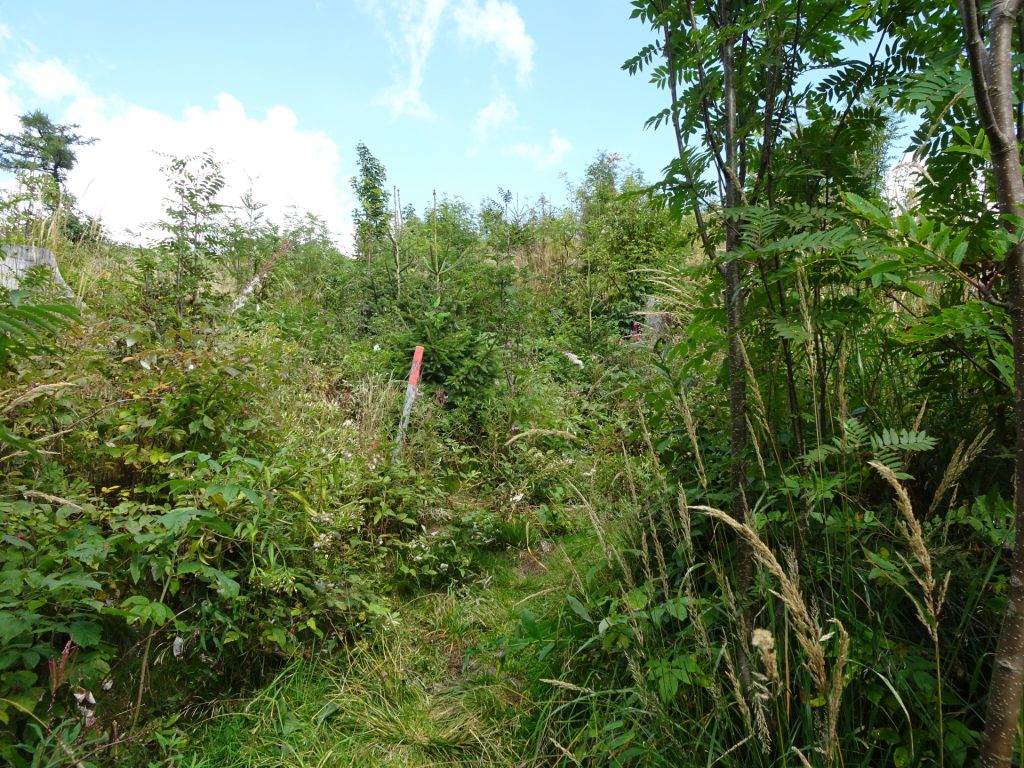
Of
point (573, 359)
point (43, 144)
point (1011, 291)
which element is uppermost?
point (43, 144)

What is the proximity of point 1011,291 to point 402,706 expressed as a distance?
2.39m

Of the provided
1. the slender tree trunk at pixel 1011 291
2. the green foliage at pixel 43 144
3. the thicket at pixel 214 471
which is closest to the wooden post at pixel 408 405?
the thicket at pixel 214 471

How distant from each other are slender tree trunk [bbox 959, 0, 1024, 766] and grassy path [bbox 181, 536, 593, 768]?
1.08 meters

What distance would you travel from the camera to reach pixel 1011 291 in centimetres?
89

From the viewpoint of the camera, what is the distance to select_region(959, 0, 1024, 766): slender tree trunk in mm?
859

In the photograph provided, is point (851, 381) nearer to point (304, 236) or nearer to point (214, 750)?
point (214, 750)

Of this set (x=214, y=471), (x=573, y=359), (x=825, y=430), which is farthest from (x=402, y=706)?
(x=573, y=359)

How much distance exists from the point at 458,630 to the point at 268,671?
88cm

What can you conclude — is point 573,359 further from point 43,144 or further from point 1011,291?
point 43,144

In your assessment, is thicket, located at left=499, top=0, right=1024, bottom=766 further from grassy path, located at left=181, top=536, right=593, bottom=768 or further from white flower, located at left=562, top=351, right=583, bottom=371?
white flower, located at left=562, top=351, right=583, bottom=371

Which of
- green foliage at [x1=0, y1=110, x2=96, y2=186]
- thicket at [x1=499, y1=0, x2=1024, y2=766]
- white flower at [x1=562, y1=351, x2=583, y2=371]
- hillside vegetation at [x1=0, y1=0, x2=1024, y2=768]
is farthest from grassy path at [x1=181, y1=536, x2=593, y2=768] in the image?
green foliage at [x1=0, y1=110, x2=96, y2=186]

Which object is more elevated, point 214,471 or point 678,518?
point 214,471

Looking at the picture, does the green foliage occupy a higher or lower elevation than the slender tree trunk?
higher

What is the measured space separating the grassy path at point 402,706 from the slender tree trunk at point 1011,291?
108cm
